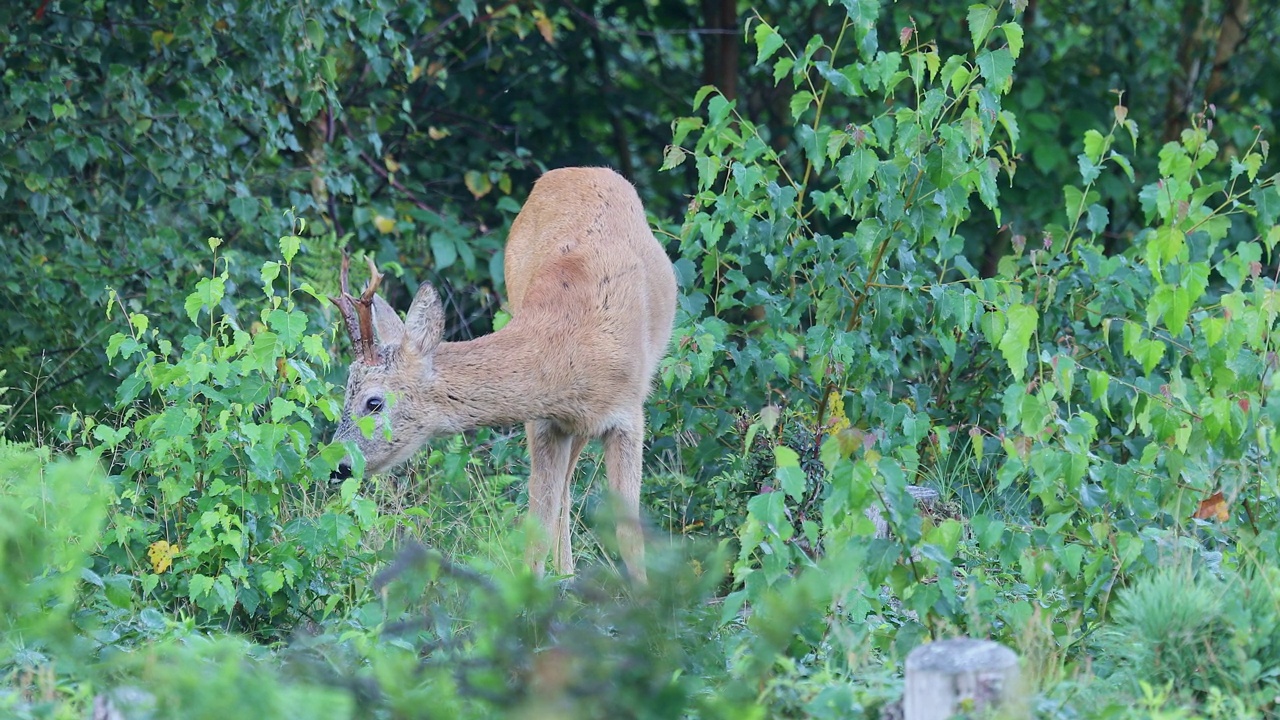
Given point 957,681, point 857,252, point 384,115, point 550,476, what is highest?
point 384,115

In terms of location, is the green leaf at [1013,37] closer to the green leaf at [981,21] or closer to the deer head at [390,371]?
the green leaf at [981,21]

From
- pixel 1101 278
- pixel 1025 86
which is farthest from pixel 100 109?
pixel 1025 86

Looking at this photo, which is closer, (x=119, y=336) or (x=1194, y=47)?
(x=119, y=336)

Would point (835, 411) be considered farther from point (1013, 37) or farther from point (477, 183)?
point (477, 183)

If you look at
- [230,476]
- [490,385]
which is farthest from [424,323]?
[230,476]

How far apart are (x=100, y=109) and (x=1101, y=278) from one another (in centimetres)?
477

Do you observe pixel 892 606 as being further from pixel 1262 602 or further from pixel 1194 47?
pixel 1194 47

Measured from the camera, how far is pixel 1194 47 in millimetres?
11633

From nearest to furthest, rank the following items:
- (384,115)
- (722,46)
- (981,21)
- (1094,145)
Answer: (981,21)
(1094,145)
(384,115)
(722,46)

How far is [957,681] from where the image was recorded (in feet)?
10.9

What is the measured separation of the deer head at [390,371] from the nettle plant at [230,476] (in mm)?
553

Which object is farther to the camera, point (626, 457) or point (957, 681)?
point (626, 457)

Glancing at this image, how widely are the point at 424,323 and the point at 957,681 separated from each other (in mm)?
2896

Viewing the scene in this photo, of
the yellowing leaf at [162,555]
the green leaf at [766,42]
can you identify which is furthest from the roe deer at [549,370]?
the green leaf at [766,42]
